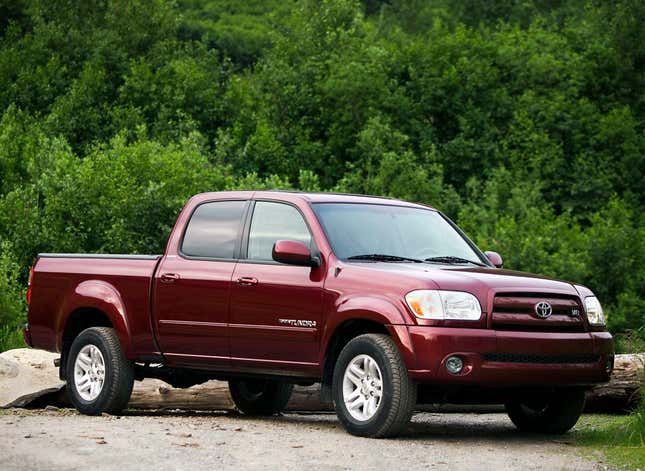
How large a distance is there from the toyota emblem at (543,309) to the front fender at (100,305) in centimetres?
387

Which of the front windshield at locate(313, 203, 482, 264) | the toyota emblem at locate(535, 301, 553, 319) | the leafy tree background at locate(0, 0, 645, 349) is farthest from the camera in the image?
the leafy tree background at locate(0, 0, 645, 349)

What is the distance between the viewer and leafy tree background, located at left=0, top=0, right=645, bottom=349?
48.7 meters

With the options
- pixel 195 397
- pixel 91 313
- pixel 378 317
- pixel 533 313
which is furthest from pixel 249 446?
pixel 195 397

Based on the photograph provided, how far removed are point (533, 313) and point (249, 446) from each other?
7.63 ft

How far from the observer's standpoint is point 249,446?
9727 millimetres

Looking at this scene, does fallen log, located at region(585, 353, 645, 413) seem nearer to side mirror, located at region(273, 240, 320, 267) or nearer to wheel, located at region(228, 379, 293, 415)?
wheel, located at region(228, 379, 293, 415)

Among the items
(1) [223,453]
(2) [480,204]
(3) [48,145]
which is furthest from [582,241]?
(1) [223,453]

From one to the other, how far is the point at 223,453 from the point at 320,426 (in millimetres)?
2458

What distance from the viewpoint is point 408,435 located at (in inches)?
428

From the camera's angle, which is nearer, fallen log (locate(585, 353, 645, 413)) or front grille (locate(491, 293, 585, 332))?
front grille (locate(491, 293, 585, 332))

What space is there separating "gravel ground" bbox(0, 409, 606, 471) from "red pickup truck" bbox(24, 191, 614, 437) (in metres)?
0.39

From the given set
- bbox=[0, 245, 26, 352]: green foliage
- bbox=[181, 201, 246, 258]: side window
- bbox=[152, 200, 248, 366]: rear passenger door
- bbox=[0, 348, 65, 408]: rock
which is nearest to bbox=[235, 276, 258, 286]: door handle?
bbox=[152, 200, 248, 366]: rear passenger door

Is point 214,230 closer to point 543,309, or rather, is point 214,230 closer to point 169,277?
point 169,277

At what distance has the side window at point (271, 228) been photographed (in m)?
11.3
